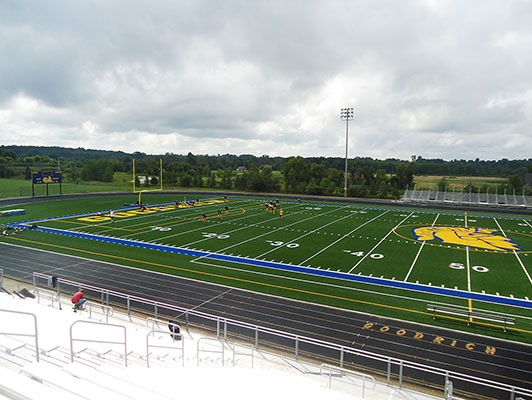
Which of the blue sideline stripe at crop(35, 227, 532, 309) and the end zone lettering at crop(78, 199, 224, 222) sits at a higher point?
the end zone lettering at crop(78, 199, 224, 222)

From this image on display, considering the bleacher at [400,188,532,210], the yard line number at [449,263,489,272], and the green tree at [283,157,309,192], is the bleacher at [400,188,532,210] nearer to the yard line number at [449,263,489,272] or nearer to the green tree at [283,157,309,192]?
the green tree at [283,157,309,192]

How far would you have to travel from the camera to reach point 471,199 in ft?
169

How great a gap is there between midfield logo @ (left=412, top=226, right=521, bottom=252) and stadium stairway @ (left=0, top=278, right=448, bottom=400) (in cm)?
2171

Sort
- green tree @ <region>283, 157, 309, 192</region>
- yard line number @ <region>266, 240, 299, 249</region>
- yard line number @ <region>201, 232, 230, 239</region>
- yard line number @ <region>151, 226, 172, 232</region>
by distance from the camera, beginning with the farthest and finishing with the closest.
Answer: green tree @ <region>283, 157, 309, 192</region> < yard line number @ <region>151, 226, 172, 232</region> < yard line number @ <region>201, 232, 230, 239</region> < yard line number @ <region>266, 240, 299, 249</region>

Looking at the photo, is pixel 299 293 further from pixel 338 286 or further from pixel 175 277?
pixel 175 277

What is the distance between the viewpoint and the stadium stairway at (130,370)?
15.2ft

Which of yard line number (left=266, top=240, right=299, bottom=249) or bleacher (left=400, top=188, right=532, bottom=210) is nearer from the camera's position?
yard line number (left=266, top=240, right=299, bottom=249)

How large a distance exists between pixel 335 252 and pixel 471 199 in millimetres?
37587

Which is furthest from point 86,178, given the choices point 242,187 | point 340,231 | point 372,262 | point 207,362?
point 207,362

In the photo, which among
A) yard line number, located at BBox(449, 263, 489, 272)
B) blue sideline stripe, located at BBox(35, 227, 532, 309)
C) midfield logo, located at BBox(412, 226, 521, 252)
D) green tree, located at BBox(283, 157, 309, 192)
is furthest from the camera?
green tree, located at BBox(283, 157, 309, 192)

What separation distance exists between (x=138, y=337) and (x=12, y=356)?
12.3 feet

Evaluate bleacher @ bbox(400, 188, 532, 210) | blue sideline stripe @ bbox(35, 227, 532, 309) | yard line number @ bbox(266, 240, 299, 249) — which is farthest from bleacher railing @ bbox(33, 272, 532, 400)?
bleacher @ bbox(400, 188, 532, 210)

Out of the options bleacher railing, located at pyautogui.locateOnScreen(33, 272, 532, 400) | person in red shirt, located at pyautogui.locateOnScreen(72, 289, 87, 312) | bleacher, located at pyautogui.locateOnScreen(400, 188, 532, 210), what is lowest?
bleacher railing, located at pyautogui.locateOnScreen(33, 272, 532, 400)

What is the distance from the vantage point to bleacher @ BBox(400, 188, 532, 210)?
49.4 metres
